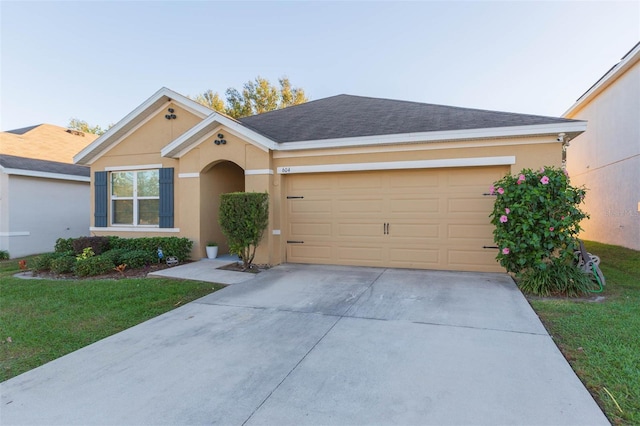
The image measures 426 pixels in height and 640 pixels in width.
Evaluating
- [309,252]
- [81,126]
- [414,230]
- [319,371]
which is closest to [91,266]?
[309,252]

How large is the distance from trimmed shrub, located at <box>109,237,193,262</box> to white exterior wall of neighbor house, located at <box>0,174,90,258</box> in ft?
17.1

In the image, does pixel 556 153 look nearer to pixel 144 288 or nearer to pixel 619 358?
A: pixel 619 358

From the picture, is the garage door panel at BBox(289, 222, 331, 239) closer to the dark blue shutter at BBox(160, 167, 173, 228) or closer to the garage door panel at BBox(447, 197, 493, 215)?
the garage door panel at BBox(447, 197, 493, 215)

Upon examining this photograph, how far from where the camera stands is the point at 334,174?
324 inches

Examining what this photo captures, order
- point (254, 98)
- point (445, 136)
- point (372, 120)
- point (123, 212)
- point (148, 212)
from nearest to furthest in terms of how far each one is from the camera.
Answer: point (445, 136) → point (372, 120) → point (148, 212) → point (123, 212) → point (254, 98)

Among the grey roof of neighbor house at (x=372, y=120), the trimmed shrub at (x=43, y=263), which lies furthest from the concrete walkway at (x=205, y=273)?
the grey roof of neighbor house at (x=372, y=120)

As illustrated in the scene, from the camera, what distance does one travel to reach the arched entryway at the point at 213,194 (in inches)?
357

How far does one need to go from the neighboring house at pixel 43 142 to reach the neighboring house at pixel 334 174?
522 centimetres

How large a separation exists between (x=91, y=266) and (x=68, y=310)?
8.94 feet

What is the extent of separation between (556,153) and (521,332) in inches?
174

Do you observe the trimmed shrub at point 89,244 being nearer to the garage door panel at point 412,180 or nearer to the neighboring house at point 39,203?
the neighboring house at point 39,203

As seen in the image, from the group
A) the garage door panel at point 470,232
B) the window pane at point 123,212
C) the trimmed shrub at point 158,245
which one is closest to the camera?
the garage door panel at point 470,232

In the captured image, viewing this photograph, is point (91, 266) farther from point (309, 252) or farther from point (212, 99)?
point (212, 99)

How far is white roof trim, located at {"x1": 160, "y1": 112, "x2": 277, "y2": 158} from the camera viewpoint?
7973 mm
